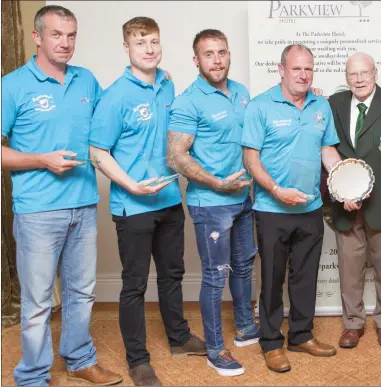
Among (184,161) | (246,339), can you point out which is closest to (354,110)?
(184,161)

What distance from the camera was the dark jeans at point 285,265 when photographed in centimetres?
282

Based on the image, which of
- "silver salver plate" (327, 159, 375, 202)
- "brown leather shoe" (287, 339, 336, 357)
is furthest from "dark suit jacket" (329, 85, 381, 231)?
"brown leather shoe" (287, 339, 336, 357)

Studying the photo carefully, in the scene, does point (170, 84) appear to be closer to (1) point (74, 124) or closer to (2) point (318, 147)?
(1) point (74, 124)

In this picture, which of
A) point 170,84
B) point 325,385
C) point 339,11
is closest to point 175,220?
point 170,84

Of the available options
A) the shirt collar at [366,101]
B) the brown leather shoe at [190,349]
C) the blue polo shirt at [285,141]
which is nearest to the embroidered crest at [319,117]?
the blue polo shirt at [285,141]

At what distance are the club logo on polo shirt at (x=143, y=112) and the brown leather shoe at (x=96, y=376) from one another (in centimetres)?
125

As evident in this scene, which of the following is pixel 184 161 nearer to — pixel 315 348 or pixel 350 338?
pixel 315 348

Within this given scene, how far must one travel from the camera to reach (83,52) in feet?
13.0

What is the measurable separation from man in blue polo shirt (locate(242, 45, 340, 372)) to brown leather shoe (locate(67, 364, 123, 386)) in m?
0.79

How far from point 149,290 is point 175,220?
1372 mm

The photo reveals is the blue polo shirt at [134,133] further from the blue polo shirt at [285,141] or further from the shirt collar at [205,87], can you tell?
the blue polo shirt at [285,141]

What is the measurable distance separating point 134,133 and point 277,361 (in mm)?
1349

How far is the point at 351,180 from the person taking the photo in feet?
9.62

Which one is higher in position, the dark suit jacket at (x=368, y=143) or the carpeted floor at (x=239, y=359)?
the dark suit jacket at (x=368, y=143)
